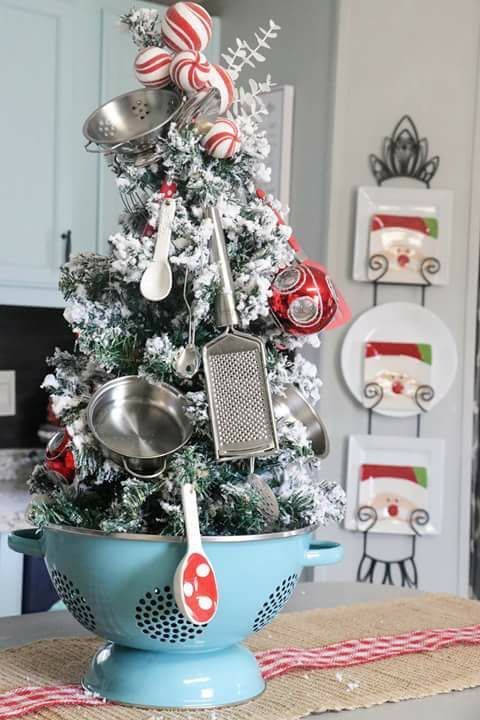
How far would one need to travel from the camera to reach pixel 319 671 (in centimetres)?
104

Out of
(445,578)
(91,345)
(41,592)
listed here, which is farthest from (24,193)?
(91,345)

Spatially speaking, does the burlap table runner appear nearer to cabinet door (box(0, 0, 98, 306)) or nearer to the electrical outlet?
cabinet door (box(0, 0, 98, 306))

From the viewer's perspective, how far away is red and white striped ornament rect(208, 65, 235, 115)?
999 millimetres

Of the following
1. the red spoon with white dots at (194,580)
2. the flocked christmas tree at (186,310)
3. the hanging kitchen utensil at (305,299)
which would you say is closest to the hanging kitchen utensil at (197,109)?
the flocked christmas tree at (186,310)

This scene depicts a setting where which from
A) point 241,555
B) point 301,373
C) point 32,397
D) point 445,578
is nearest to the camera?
point 241,555

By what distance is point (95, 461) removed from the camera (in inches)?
37.4

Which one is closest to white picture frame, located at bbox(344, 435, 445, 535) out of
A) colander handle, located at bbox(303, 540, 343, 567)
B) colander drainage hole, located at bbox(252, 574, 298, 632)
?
colander handle, located at bbox(303, 540, 343, 567)

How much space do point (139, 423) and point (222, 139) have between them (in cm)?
29

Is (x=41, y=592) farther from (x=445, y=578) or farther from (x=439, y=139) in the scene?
(x=439, y=139)

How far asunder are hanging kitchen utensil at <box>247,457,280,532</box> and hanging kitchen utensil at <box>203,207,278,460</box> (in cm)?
3

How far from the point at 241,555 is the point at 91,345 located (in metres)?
0.25

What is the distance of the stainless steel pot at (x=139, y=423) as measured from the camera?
0.93 m

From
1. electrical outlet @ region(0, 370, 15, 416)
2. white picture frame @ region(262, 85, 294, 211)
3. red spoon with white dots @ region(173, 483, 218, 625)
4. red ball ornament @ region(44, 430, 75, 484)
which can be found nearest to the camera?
red spoon with white dots @ region(173, 483, 218, 625)

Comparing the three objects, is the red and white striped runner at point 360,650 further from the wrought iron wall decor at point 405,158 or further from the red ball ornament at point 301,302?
the wrought iron wall decor at point 405,158
